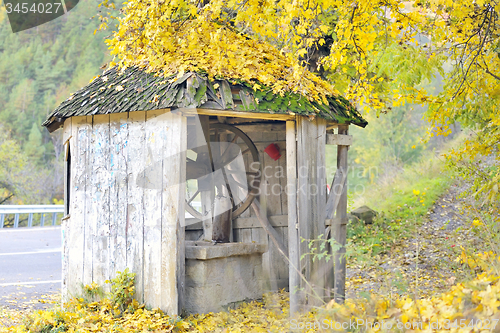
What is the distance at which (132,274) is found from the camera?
557 cm

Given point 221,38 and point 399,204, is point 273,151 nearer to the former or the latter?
point 221,38

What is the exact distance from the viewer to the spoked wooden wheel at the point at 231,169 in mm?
7285

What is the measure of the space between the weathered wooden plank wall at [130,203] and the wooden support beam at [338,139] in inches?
80.1

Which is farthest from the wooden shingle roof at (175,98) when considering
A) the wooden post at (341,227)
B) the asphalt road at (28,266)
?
the asphalt road at (28,266)

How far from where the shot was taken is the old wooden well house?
5.48 metres

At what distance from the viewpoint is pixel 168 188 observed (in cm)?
550

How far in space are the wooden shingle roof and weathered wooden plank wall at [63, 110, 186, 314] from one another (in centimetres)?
21

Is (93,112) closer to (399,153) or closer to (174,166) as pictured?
(174,166)

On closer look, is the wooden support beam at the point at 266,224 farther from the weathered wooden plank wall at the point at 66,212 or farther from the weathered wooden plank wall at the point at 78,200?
the weathered wooden plank wall at the point at 66,212

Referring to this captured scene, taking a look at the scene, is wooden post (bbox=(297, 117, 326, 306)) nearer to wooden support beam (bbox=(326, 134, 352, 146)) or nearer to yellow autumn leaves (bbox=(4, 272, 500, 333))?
wooden support beam (bbox=(326, 134, 352, 146))

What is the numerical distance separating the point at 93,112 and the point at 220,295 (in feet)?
9.52

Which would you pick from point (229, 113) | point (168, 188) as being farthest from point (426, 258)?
point (168, 188)

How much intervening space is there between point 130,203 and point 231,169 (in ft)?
7.23

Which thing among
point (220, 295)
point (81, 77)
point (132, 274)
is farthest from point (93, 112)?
point (81, 77)
